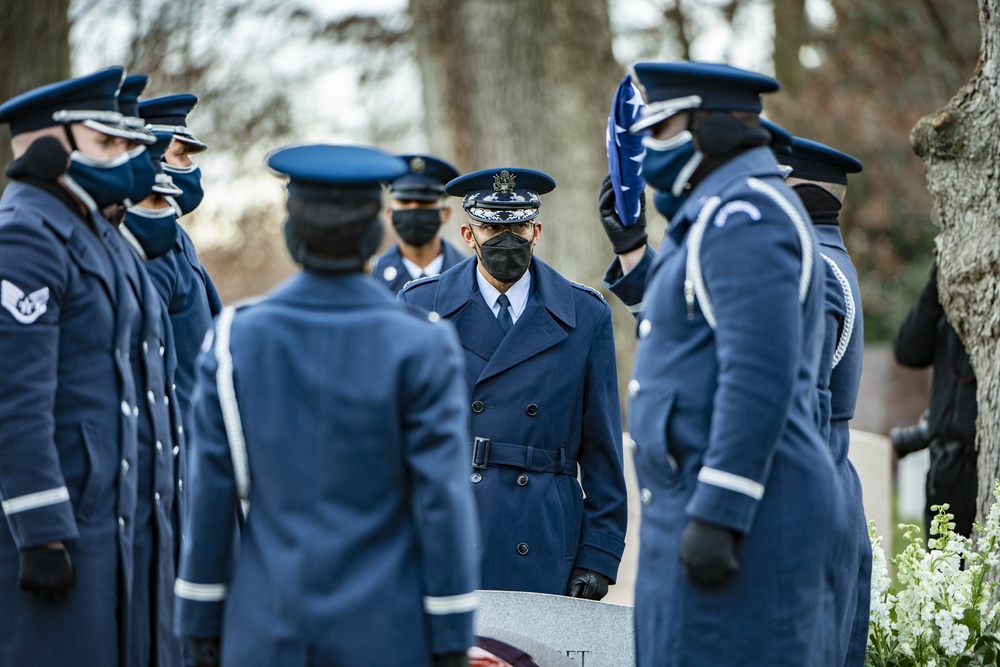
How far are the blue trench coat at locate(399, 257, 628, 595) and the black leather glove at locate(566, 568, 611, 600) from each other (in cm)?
3

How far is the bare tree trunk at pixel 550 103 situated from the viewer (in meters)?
11.6

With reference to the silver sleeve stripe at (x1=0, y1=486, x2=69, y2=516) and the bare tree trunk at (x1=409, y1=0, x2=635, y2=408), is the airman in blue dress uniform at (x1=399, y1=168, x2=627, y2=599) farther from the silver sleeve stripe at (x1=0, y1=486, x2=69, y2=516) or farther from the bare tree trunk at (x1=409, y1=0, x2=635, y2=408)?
the bare tree trunk at (x1=409, y1=0, x2=635, y2=408)

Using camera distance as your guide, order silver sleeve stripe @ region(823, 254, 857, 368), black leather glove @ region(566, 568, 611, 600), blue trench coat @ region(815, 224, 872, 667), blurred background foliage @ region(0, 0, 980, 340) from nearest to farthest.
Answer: blue trench coat @ region(815, 224, 872, 667)
silver sleeve stripe @ region(823, 254, 857, 368)
black leather glove @ region(566, 568, 611, 600)
blurred background foliage @ region(0, 0, 980, 340)

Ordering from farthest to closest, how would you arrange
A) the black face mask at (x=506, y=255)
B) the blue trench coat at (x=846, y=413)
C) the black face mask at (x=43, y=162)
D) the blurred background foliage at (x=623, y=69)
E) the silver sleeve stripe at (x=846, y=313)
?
the blurred background foliage at (x=623, y=69) < the black face mask at (x=506, y=255) < the silver sleeve stripe at (x=846, y=313) < the blue trench coat at (x=846, y=413) < the black face mask at (x=43, y=162)

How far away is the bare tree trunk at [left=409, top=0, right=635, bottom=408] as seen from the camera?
1162 centimetres

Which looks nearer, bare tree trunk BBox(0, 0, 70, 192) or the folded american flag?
the folded american flag

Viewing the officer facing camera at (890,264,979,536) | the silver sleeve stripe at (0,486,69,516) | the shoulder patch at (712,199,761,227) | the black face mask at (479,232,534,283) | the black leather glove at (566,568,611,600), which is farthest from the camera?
the officer facing camera at (890,264,979,536)

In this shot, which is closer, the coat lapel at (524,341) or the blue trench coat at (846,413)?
the blue trench coat at (846,413)

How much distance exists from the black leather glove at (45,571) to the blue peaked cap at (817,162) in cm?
306

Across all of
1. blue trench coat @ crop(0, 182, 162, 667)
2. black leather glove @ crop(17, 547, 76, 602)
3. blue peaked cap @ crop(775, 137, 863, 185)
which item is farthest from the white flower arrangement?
black leather glove @ crop(17, 547, 76, 602)

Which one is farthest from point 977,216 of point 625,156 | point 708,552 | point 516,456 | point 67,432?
point 67,432

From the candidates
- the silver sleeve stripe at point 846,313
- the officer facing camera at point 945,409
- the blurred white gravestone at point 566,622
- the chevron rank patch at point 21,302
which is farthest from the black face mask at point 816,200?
the chevron rank patch at point 21,302

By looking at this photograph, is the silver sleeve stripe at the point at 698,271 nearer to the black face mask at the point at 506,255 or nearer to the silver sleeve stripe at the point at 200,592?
the silver sleeve stripe at the point at 200,592

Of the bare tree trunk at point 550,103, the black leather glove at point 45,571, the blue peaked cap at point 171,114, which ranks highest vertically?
the bare tree trunk at point 550,103
